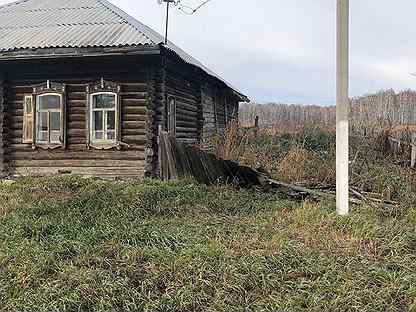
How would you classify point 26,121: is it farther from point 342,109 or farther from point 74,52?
point 342,109

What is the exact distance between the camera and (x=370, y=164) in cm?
1061

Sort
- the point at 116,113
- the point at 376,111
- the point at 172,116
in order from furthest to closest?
the point at 376,111
the point at 172,116
the point at 116,113

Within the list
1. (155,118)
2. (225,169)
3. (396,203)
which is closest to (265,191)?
(225,169)

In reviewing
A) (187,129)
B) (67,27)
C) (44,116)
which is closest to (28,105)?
(44,116)

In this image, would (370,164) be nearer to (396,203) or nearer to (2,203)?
(396,203)

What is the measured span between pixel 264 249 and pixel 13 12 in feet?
45.0

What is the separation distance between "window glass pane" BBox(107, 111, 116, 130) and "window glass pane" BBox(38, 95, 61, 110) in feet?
5.12

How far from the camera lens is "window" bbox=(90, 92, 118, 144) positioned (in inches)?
469

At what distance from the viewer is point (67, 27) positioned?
12.8 meters

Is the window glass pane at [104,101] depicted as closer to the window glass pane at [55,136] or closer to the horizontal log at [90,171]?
the window glass pane at [55,136]

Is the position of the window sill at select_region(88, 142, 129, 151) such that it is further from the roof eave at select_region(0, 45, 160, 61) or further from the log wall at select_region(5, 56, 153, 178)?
the roof eave at select_region(0, 45, 160, 61)

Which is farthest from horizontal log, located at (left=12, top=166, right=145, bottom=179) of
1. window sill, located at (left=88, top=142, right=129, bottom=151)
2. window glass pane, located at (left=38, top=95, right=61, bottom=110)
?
window glass pane, located at (left=38, top=95, right=61, bottom=110)

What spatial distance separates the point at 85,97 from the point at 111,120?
0.94 m

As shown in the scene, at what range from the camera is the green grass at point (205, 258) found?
12.4 ft
